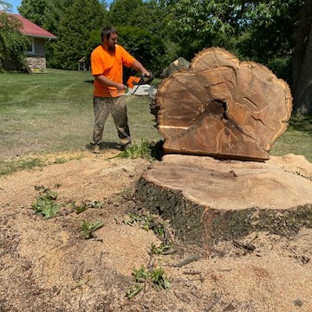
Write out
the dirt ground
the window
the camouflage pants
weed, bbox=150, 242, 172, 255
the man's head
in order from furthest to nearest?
the window → the camouflage pants → the man's head → weed, bbox=150, 242, 172, 255 → the dirt ground

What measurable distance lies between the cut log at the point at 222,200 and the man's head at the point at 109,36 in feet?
7.47

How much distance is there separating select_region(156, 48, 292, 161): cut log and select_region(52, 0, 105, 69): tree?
101 feet

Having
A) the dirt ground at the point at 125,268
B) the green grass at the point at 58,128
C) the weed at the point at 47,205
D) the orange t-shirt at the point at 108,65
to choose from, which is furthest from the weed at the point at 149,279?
the orange t-shirt at the point at 108,65

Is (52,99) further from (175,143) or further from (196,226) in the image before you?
(196,226)

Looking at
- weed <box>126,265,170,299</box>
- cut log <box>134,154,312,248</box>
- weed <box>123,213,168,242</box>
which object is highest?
cut log <box>134,154,312,248</box>

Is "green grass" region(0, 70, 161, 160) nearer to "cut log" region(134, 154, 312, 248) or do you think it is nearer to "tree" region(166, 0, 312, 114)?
"tree" region(166, 0, 312, 114)

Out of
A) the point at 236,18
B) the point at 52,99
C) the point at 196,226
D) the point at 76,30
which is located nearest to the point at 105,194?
the point at 196,226

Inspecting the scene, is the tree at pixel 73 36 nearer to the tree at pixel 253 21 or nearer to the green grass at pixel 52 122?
the green grass at pixel 52 122

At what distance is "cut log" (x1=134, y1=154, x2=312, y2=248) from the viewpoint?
9.12 ft

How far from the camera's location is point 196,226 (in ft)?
9.18

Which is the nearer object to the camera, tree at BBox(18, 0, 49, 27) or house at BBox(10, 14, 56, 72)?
house at BBox(10, 14, 56, 72)

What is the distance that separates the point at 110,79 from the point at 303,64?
6.79 m

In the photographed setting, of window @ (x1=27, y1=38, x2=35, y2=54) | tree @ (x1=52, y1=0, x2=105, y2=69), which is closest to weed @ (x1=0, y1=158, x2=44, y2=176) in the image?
window @ (x1=27, y1=38, x2=35, y2=54)

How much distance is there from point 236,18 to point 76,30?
26098 mm
